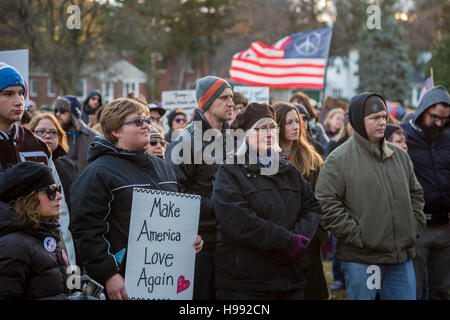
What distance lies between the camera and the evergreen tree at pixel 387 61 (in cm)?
4862

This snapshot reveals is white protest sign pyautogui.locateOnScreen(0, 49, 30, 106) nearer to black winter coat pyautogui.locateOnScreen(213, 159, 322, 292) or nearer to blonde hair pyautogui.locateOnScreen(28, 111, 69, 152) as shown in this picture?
blonde hair pyautogui.locateOnScreen(28, 111, 69, 152)

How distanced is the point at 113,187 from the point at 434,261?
3.61 metres

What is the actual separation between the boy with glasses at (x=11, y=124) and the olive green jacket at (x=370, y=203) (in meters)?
2.44

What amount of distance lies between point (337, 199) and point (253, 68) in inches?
313

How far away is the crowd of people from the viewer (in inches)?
135

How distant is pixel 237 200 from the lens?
4098 mm

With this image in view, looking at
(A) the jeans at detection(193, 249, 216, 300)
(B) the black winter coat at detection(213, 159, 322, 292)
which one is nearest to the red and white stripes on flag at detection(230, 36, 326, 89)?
(A) the jeans at detection(193, 249, 216, 300)

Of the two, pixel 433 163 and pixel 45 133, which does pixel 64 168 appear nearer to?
pixel 45 133

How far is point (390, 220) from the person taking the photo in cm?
484

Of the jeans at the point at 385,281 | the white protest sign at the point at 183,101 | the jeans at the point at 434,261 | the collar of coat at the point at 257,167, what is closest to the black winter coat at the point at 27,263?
the collar of coat at the point at 257,167

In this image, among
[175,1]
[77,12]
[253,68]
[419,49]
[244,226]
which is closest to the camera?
[244,226]

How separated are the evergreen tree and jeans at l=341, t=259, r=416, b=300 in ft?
148

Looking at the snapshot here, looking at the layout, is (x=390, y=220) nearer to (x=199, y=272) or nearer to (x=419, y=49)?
(x=199, y=272)
